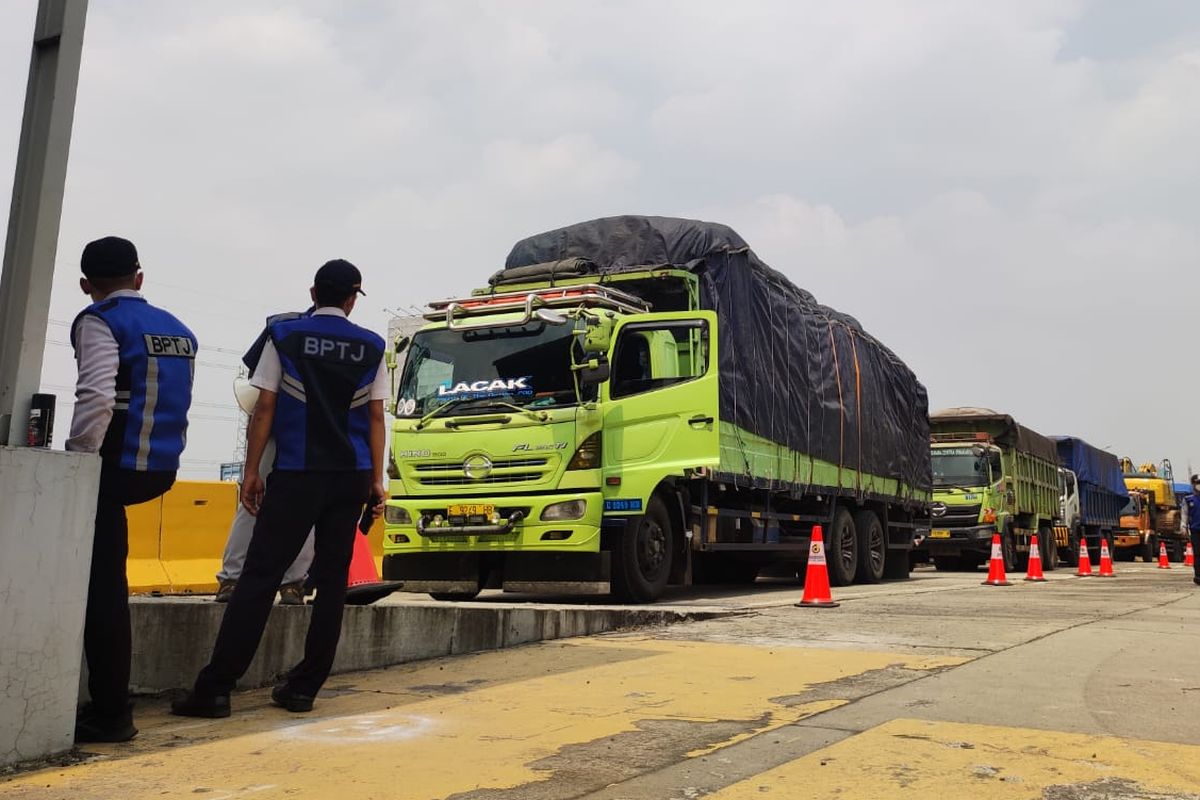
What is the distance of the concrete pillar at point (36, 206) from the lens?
339 centimetres

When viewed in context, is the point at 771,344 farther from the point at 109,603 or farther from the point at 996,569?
the point at 109,603

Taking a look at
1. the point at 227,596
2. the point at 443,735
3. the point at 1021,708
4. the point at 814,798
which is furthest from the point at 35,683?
the point at 1021,708

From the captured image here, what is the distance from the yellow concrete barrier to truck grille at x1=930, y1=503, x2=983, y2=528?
14.1 metres

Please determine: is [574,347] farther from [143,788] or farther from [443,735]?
[143,788]

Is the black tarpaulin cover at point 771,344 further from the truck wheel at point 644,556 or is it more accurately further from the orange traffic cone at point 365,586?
the orange traffic cone at point 365,586

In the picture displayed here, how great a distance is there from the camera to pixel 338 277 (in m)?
4.34

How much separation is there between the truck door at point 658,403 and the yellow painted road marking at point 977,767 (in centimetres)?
597

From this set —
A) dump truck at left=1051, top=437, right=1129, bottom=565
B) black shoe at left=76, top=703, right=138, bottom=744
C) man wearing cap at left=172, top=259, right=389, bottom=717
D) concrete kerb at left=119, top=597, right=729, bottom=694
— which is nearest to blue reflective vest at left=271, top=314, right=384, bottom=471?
man wearing cap at left=172, top=259, right=389, bottom=717

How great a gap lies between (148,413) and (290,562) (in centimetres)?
78

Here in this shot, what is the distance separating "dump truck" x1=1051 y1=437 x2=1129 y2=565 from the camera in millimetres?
28109

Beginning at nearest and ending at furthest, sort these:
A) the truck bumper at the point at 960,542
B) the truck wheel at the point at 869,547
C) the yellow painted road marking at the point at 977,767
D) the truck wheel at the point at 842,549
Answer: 1. the yellow painted road marking at the point at 977,767
2. the truck wheel at the point at 842,549
3. the truck wheel at the point at 869,547
4. the truck bumper at the point at 960,542

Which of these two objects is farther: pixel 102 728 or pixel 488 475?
pixel 488 475

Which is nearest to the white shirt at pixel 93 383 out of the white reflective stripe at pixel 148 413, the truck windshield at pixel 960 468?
the white reflective stripe at pixel 148 413

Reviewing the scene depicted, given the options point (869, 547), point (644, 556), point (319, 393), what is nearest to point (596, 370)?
point (644, 556)
